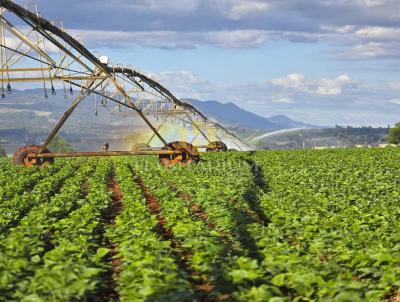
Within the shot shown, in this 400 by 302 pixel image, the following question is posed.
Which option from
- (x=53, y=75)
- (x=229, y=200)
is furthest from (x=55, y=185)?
(x=229, y=200)

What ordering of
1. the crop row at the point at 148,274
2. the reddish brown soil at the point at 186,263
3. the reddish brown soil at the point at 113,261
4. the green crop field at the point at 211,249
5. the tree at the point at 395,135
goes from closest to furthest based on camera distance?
1. the crop row at the point at 148,274
2. the green crop field at the point at 211,249
3. the reddish brown soil at the point at 186,263
4. the reddish brown soil at the point at 113,261
5. the tree at the point at 395,135

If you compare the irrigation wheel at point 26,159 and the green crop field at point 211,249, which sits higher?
the irrigation wheel at point 26,159

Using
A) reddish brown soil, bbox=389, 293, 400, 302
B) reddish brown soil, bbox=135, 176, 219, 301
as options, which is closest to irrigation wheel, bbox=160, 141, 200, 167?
reddish brown soil, bbox=135, 176, 219, 301

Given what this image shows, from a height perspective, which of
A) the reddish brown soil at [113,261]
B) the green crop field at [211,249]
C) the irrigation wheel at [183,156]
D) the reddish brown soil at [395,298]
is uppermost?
the irrigation wheel at [183,156]

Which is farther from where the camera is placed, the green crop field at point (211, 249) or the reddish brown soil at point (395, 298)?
the reddish brown soil at point (395, 298)

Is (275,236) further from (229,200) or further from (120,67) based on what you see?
(120,67)

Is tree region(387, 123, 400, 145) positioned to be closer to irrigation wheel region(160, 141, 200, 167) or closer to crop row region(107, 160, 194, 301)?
irrigation wheel region(160, 141, 200, 167)

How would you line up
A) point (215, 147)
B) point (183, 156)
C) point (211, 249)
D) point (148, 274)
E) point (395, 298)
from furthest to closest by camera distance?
point (215, 147) → point (183, 156) → point (211, 249) → point (395, 298) → point (148, 274)

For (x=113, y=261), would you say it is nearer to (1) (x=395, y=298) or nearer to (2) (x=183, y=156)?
(1) (x=395, y=298)

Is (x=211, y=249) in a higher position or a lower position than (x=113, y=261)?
higher

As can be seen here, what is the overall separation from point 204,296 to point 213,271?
0.34 meters

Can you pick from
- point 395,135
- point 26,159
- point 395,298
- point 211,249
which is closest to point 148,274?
point 211,249

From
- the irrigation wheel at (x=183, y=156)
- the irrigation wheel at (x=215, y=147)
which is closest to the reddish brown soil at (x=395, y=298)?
the irrigation wheel at (x=183, y=156)

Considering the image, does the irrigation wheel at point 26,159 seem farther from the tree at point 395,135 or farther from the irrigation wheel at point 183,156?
the tree at point 395,135
